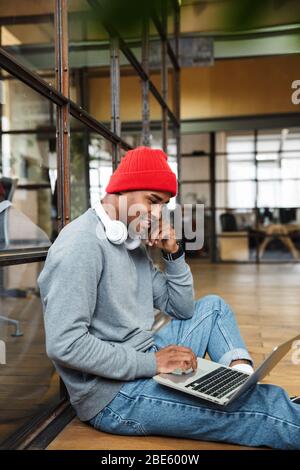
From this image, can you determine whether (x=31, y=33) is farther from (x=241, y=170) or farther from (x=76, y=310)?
(x=241, y=170)

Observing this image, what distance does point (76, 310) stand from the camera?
116 centimetres

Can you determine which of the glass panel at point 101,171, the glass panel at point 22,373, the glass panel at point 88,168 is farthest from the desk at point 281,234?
the glass panel at point 22,373

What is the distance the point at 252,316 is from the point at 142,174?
242cm

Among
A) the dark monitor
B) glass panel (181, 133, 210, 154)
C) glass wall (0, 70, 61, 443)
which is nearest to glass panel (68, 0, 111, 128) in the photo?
glass wall (0, 70, 61, 443)

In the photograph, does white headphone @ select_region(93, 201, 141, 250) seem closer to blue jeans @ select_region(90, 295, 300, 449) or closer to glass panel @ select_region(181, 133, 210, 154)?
blue jeans @ select_region(90, 295, 300, 449)

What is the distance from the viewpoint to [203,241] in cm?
844

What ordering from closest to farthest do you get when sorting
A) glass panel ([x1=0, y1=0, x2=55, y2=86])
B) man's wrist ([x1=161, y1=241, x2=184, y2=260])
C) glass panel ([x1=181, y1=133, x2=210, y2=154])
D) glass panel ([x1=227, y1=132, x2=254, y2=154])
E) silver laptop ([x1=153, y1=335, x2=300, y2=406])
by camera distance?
silver laptop ([x1=153, y1=335, x2=300, y2=406]), man's wrist ([x1=161, y1=241, x2=184, y2=260]), glass panel ([x1=0, y1=0, x2=55, y2=86]), glass panel ([x1=227, y1=132, x2=254, y2=154]), glass panel ([x1=181, y1=133, x2=210, y2=154])

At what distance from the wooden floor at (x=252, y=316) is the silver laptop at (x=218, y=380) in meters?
0.17

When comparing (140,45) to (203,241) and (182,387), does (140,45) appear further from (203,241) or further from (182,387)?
(203,241)

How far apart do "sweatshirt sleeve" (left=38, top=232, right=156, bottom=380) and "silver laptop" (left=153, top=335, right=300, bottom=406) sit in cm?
14

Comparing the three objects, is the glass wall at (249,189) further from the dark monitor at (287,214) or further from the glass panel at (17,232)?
the glass panel at (17,232)

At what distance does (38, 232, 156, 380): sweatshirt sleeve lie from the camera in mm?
1146

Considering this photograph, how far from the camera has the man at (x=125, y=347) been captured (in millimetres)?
1167

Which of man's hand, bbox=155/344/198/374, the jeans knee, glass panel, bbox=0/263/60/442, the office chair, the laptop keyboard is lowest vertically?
glass panel, bbox=0/263/60/442
